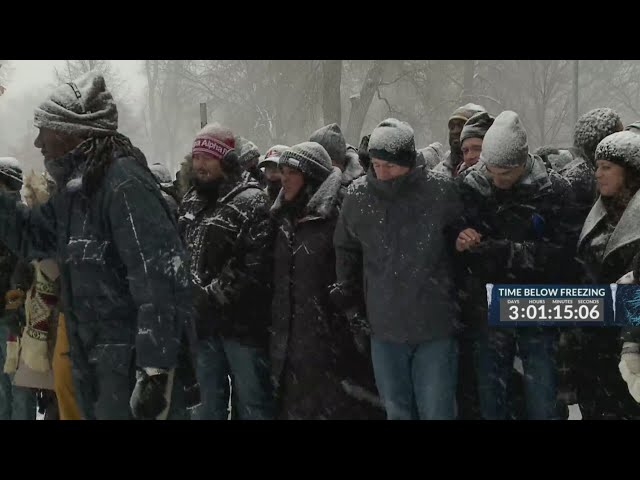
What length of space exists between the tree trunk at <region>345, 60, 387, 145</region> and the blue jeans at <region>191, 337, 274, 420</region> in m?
16.1

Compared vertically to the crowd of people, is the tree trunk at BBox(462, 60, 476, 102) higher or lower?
higher

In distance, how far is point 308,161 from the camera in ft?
13.9

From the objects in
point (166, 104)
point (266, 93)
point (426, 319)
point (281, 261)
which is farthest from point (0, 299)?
point (166, 104)

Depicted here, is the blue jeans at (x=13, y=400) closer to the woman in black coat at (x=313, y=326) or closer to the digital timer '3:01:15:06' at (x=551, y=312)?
the woman in black coat at (x=313, y=326)

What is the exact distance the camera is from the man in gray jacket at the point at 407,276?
383 centimetres

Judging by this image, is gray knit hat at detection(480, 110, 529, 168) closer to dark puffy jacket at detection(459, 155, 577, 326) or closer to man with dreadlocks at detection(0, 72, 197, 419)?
dark puffy jacket at detection(459, 155, 577, 326)

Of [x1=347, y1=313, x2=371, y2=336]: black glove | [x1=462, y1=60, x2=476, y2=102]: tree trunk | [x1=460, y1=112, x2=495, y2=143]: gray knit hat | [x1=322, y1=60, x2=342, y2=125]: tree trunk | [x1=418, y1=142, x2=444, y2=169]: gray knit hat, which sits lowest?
[x1=347, y1=313, x2=371, y2=336]: black glove

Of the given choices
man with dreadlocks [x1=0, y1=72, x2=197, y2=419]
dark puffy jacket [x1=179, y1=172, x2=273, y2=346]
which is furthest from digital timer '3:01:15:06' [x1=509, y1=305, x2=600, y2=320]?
man with dreadlocks [x1=0, y1=72, x2=197, y2=419]

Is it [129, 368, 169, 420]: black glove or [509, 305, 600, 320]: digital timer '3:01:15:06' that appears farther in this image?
[509, 305, 600, 320]: digital timer '3:01:15:06'

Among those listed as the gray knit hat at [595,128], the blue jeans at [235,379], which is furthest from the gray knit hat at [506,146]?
the blue jeans at [235,379]

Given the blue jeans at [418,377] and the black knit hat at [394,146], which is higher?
the black knit hat at [394,146]

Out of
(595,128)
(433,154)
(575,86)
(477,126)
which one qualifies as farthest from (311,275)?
(575,86)

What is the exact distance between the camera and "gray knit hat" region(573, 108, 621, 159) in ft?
14.3

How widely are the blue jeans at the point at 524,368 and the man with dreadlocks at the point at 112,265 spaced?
1735 mm
